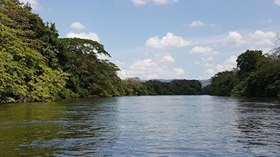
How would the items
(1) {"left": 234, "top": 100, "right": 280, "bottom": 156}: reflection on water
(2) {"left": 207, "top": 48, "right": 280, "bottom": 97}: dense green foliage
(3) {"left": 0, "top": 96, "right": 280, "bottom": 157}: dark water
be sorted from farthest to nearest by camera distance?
(2) {"left": 207, "top": 48, "right": 280, "bottom": 97}: dense green foliage, (1) {"left": 234, "top": 100, "right": 280, "bottom": 156}: reflection on water, (3) {"left": 0, "top": 96, "right": 280, "bottom": 157}: dark water

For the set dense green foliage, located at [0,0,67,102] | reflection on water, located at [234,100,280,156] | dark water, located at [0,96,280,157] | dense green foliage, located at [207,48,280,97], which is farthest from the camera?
dense green foliage, located at [207,48,280,97]

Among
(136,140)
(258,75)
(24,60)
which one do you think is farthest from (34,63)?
(258,75)

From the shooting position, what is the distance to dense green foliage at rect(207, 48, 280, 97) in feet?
347

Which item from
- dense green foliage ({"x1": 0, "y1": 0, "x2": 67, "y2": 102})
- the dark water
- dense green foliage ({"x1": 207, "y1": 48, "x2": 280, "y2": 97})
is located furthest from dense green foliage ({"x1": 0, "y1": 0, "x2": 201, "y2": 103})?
dense green foliage ({"x1": 207, "y1": 48, "x2": 280, "y2": 97})

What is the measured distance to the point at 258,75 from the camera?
11288cm

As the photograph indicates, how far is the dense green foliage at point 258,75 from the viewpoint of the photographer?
105750mm

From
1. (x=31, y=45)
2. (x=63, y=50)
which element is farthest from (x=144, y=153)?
(x=63, y=50)

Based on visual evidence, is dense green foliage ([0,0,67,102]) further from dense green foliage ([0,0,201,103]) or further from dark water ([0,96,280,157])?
dark water ([0,96,280,157])

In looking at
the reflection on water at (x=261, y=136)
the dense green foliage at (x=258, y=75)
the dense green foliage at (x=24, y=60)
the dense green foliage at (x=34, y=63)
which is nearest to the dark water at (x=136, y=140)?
the reflection on water at (x=261, y=136)

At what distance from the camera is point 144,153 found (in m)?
18.0

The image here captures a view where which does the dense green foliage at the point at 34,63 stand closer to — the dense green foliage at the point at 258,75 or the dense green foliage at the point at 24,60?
the dense green foliage at the point at 24,60

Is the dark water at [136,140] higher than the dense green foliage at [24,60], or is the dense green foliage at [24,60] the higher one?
the dense green foliage at [24,60]

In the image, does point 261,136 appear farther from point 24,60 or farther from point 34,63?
point 34,63

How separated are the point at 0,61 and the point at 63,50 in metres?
37.2
